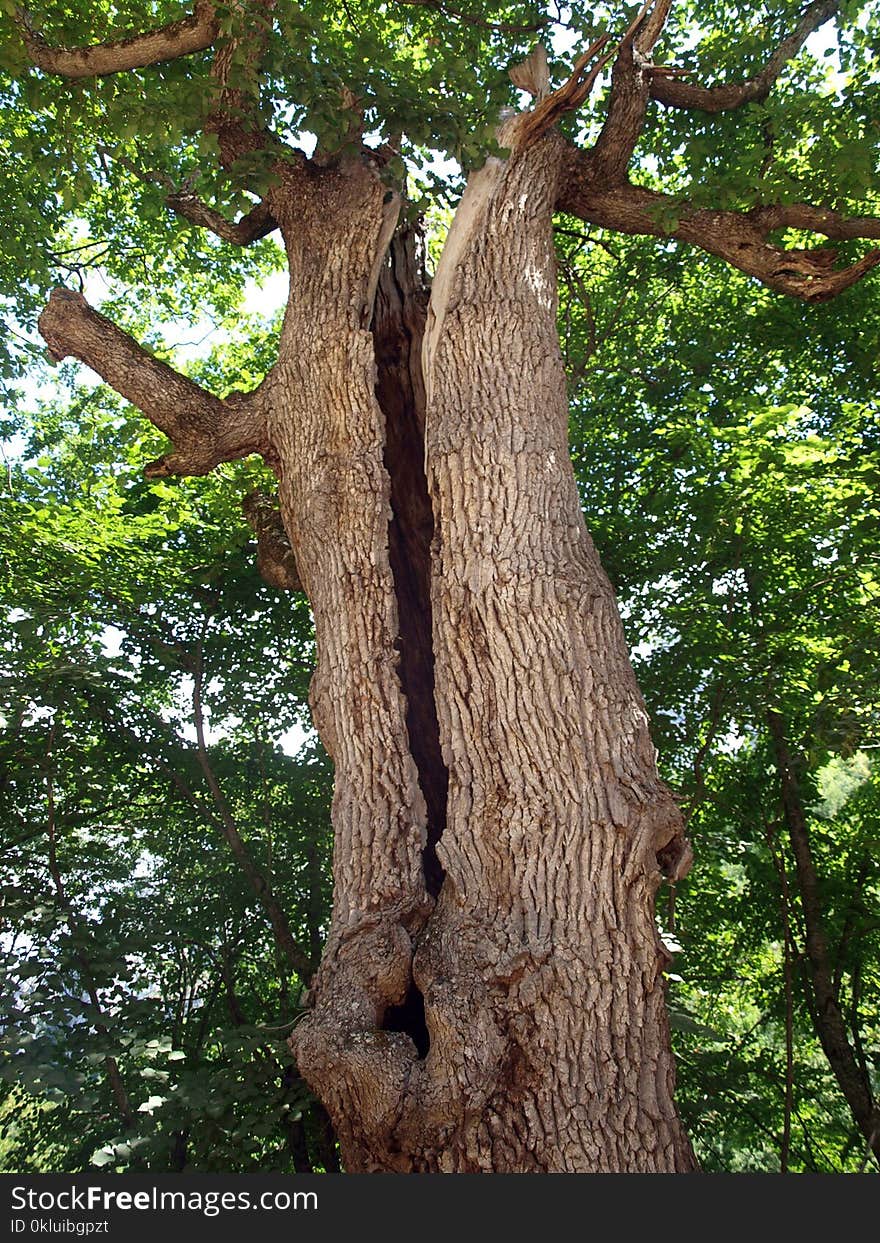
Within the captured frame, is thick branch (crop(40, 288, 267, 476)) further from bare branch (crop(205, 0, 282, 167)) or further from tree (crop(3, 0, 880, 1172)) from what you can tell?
bare branch (crop(205, 0, 282, 167))

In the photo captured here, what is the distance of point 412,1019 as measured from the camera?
2873mm

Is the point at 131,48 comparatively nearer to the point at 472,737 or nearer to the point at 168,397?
the point at 168,397

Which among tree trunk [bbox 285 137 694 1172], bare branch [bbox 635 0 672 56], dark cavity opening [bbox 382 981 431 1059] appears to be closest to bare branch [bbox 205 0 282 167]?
A: tree trunk [bbox 285 137 694 1172]

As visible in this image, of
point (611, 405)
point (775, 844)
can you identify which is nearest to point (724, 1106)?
point (775, 844)

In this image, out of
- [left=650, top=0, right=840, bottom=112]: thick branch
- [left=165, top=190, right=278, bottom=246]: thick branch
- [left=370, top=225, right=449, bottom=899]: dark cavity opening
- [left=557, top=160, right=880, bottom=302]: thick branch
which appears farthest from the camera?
[left=650, top=0, right=840, bottom=112]: thick branch

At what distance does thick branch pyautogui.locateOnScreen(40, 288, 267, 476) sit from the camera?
4.29 m

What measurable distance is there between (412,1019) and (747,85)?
5541 mm

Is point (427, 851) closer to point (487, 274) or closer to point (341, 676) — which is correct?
point (341, 676)

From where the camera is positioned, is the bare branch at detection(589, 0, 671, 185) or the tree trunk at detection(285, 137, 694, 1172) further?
the bare branch at detection(589, 0, 671, 185)

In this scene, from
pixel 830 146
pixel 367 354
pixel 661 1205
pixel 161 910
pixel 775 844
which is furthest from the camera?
pixel 775 844

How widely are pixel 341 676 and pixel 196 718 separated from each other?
3.44m

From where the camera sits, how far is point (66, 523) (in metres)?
6.11

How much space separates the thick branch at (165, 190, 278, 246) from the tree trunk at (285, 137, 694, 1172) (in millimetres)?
642

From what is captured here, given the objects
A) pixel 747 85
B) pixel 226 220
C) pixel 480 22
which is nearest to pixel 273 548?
pixel 226 220
